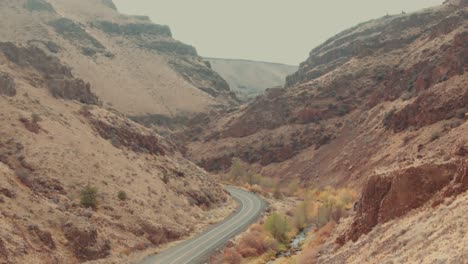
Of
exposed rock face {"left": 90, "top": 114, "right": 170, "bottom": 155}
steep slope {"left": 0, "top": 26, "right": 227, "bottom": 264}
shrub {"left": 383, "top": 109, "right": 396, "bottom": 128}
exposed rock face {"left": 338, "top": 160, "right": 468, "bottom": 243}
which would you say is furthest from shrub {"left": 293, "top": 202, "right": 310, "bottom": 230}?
exposed rock face {"left": 338, "top": 160, "right": 468, "bottom": 243}

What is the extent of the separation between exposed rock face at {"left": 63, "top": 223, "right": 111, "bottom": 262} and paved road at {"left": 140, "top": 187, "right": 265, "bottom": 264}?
401cm

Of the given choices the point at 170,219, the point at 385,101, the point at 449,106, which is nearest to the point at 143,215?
the point at 170,219

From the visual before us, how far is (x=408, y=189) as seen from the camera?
24.1m

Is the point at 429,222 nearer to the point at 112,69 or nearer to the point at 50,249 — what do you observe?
the point at 50,249

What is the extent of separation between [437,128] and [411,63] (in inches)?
1377

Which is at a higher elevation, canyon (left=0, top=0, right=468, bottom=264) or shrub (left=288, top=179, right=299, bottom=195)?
canyon (left=0, top=0, right=468, bottom=264)

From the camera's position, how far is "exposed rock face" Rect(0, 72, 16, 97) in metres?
59.7

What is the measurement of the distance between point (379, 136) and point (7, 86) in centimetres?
5761

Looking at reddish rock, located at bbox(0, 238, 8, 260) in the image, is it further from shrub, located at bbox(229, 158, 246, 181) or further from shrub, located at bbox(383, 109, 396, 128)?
shrub, located at bbox(229, 158, 246, 181)

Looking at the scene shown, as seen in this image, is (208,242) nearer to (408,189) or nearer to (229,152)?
(408,189)

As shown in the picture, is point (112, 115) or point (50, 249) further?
point (112, 115)

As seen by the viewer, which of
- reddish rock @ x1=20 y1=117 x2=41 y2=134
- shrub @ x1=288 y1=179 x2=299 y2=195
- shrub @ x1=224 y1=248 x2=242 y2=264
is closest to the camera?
shrub @ x1=224 y1=248 x2=242 y2=264

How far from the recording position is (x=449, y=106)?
243 ft

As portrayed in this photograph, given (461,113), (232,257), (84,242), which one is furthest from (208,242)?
(461,113)
